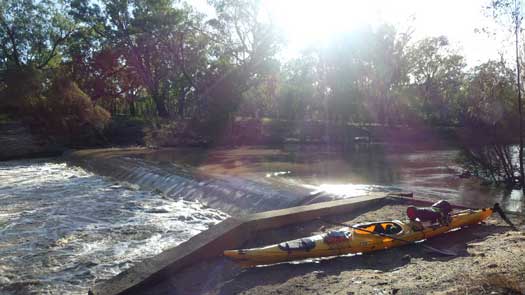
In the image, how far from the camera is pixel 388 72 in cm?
4456

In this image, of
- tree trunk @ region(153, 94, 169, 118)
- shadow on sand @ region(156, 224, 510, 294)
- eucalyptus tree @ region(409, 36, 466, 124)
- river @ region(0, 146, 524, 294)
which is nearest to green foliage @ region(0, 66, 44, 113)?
tree trunk @ region(153, 94, 169, 118)

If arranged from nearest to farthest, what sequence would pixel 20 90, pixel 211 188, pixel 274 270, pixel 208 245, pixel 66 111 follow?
pixel 274 270 → pixel 208 245 → pixel 211 188 → pixel 66 111 → pixel 20 90

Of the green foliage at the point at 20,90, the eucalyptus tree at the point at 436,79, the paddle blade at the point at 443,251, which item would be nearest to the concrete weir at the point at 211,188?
the paddle blade at the point at 443,251

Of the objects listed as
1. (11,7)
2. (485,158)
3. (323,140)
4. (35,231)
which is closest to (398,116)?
(323,140)

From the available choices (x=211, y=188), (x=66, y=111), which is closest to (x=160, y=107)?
(x=66, y=111)

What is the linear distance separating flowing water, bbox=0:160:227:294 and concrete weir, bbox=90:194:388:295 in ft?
3.46

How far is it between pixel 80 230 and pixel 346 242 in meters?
6.36

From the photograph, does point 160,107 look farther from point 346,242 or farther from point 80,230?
point 346,242

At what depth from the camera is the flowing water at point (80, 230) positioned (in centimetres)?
688

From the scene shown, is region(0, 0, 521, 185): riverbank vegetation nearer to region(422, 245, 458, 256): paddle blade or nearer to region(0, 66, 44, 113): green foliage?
region(0, 66, 44, 113): green foliage

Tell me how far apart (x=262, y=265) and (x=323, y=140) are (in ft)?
106

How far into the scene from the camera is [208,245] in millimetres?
6738

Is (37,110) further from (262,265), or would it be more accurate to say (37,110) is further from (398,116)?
(398,116)

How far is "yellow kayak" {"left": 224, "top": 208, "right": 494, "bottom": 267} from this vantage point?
624 cm
